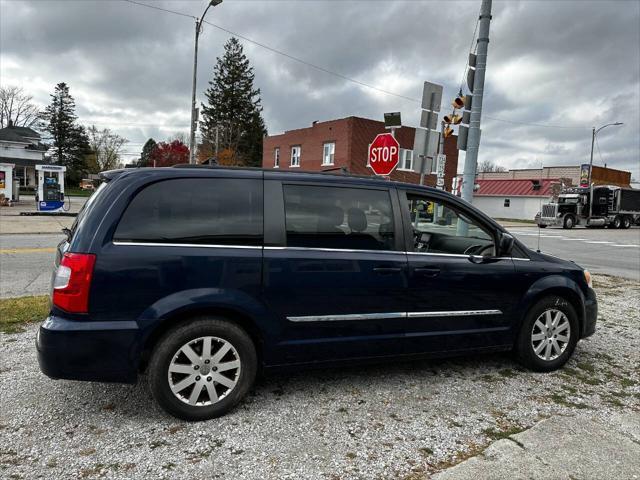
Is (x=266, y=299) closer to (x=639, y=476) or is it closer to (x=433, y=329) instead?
(x=433, y=329)

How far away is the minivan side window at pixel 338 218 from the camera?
3.40 m

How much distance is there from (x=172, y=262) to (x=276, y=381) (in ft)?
4.91

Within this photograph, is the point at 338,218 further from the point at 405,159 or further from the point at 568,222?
the point at 568,222

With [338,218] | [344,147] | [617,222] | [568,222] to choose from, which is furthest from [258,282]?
[617,222]

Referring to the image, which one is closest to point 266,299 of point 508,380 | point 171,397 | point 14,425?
point 171,397

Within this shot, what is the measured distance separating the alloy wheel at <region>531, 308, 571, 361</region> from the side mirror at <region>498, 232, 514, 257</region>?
0.74 meters

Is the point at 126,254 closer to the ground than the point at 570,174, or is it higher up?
closer to the ground

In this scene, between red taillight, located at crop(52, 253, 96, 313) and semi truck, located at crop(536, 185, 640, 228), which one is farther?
semi truck, located at crop(536, 185, 640, 228)

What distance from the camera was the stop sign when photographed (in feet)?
27.9

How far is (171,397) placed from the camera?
3066 mm

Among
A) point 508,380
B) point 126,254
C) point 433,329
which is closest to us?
point 126,254

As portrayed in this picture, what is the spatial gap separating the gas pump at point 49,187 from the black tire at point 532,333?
24.8 metres

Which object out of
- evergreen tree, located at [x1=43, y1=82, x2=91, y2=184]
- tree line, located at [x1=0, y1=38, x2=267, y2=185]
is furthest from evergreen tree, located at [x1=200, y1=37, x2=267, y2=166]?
evergreen tree, located at [x1=43, y1=82, x2=91, y2=184]

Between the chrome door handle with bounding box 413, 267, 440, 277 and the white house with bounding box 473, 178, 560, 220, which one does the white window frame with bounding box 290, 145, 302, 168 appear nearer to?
the white house with bounding box 473, 178, 560, 220
